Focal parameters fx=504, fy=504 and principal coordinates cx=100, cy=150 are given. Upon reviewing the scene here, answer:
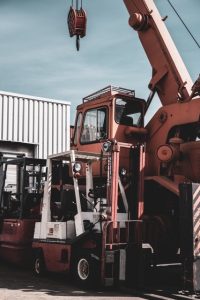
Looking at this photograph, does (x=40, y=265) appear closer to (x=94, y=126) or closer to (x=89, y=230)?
(x=89, y=230)

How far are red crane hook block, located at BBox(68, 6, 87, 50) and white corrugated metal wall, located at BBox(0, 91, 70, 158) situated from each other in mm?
8732

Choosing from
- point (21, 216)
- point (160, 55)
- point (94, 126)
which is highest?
point (160, 55)

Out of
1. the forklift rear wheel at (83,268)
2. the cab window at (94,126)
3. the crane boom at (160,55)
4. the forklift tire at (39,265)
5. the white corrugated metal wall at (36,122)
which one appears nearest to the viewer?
the forklift rear wheel at (83,268)

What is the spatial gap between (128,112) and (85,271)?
3.66 metres

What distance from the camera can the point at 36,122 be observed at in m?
20.9

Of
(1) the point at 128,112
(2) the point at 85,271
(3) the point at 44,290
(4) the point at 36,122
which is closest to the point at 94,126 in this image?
(1) the point at 128,112

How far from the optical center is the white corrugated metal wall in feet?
65.3

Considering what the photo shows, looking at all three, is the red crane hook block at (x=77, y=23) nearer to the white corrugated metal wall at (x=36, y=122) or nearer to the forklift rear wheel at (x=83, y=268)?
the forklift rear wheel at (x=83, y=268)

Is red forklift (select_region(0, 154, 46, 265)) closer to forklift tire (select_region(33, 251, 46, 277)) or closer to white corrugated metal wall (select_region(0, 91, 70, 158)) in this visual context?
forklift tire (select_region(33, 251, 46, 277))

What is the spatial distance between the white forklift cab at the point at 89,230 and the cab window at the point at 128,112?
106cm

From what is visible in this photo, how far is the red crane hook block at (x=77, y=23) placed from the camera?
11.6m

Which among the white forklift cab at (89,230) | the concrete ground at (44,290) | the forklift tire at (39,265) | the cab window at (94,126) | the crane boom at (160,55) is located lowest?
the concrete ground at (44,290)

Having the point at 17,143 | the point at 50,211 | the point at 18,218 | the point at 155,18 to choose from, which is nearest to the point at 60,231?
the point at 50,211

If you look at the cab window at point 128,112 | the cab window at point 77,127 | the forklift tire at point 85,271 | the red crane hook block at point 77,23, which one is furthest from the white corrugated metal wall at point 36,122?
the forklift tire at point 85,271
